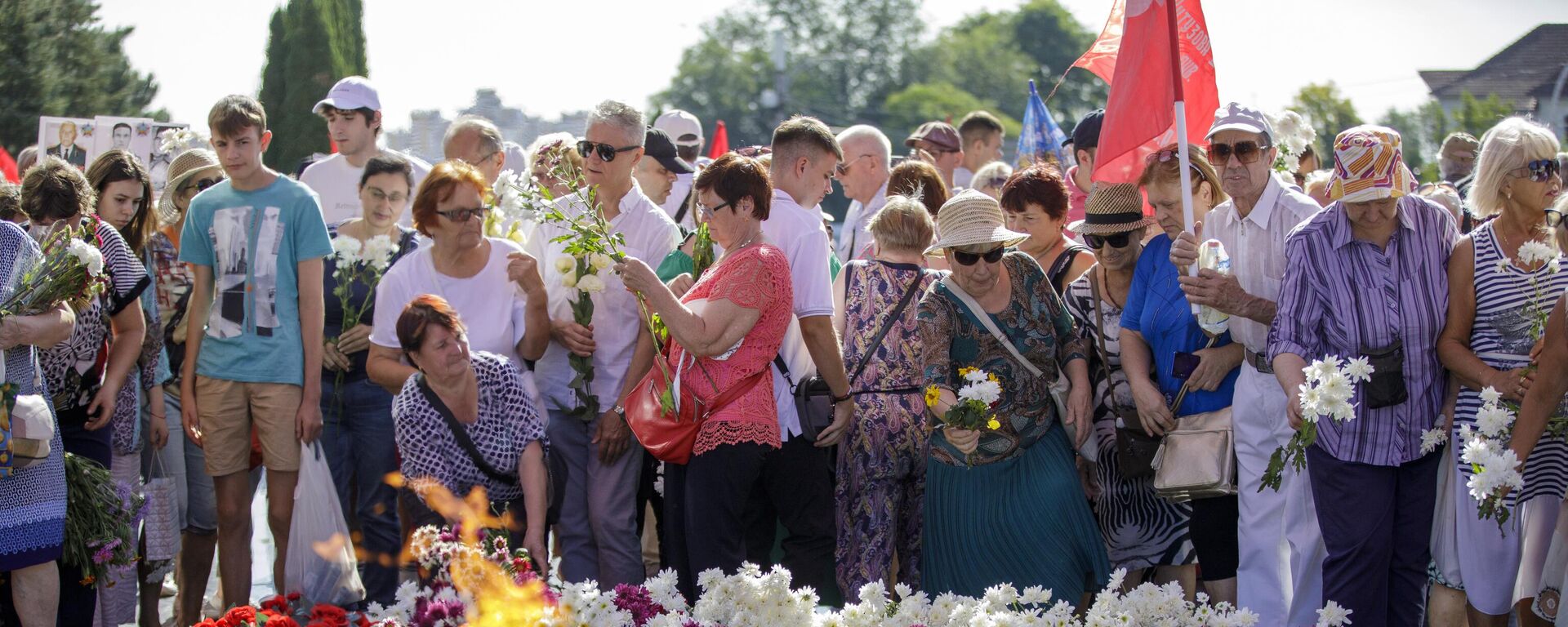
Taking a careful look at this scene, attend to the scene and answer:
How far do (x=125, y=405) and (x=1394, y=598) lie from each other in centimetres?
506

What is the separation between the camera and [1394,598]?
4855 mm

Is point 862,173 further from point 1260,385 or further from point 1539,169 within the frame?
point 1539,169

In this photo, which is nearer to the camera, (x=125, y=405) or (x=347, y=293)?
(x=125, y=405)

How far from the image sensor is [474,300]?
599 centimetres

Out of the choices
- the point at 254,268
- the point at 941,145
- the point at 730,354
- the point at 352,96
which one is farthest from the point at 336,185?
the point at 941,145

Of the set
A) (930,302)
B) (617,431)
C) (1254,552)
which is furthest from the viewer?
(617,431)

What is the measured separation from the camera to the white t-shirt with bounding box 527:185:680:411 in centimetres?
596

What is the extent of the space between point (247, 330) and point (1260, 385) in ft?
13.7

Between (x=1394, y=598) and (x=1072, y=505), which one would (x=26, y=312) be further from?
(x=1394, y=598)

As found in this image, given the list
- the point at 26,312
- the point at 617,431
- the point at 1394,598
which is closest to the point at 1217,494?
the point at 1394,598

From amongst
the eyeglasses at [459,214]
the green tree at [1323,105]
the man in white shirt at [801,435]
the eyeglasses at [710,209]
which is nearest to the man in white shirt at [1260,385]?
the man in white shirt at [801,435]

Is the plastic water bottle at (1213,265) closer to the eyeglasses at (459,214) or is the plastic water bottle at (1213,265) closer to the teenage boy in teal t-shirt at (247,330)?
the eyeglasses at (459,214)

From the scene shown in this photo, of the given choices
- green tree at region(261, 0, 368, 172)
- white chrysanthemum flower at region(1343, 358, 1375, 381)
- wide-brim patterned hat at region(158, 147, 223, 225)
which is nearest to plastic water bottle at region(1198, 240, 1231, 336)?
white chrysanthemum flower at region(1343, 358, 1375, 381)

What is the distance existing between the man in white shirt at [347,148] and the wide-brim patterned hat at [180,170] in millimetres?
500
